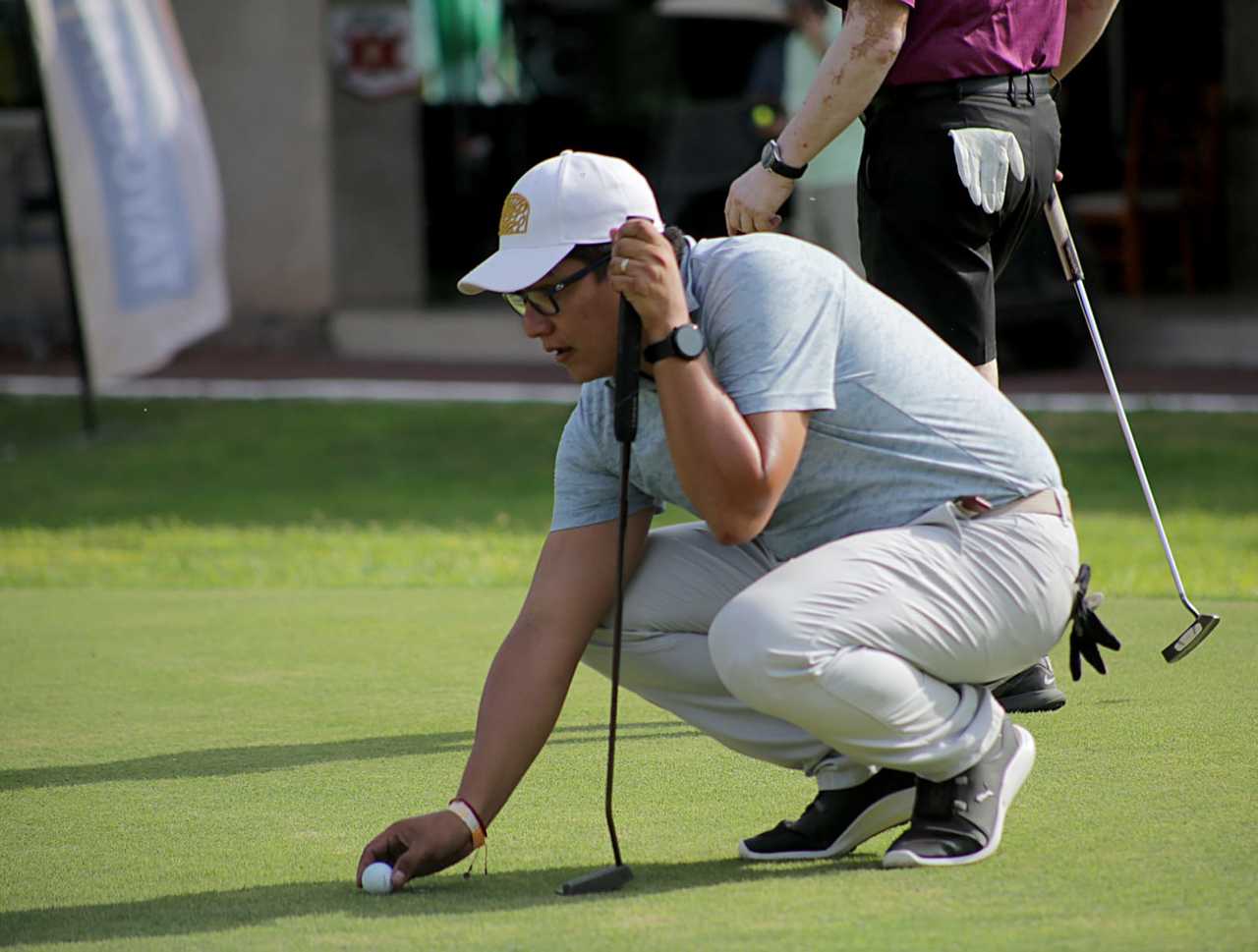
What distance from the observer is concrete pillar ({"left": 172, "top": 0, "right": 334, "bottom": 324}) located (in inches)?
486

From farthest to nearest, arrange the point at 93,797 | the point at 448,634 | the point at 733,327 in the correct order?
1. the point at 448,634
2. the point at 93,797
3. the point at 733,327

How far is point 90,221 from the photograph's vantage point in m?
8.99

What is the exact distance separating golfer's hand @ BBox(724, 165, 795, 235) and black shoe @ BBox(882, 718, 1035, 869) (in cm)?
126

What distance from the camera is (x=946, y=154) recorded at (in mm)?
4051

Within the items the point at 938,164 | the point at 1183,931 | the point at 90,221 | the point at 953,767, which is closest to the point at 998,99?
the point at 938,164

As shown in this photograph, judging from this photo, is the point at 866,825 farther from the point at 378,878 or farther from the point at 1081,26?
the point at 1081,26

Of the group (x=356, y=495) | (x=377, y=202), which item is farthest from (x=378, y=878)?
(x=377, y=202)

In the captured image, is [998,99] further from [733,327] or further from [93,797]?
[93,797]

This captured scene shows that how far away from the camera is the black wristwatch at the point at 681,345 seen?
9.22 feet

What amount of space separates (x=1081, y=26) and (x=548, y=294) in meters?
1.99

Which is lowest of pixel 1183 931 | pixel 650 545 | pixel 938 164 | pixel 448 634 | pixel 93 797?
pixel 448 634

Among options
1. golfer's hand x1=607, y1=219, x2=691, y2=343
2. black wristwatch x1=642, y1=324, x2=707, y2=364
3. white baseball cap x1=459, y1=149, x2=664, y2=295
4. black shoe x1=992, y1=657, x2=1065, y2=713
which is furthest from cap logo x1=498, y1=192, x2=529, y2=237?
black shoe x1=992, y1=657, x2=1065, y2=713

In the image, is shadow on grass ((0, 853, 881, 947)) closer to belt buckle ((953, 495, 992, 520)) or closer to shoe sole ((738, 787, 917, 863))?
shoe sole ((738, 787, 917, 863))

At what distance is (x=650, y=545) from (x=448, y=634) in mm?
2078
